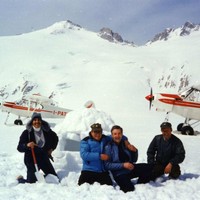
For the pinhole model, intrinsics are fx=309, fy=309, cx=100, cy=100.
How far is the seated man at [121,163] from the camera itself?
4.68 meters

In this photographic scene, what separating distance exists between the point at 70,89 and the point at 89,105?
41338 mm

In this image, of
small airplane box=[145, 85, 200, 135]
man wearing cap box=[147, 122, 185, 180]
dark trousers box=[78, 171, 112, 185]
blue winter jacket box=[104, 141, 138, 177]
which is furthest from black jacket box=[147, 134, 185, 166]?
small airplane box=[145, 85, 200, 135]

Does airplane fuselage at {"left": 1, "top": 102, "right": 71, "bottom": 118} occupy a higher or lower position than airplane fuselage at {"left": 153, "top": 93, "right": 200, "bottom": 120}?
lower

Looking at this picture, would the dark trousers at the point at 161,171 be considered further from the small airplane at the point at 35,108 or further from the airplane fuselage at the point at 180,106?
the small airplane at the point at 35,108

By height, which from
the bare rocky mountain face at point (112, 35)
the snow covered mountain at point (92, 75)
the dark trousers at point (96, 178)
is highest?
the bare rocky mountain face at point (112, 35)

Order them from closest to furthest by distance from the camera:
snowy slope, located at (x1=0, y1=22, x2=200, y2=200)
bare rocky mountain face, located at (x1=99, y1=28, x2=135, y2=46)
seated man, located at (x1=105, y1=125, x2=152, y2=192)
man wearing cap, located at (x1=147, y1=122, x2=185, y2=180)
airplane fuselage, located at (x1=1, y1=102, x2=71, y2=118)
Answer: snowy slope, located at (x1=0, y1=22, x2=200, y2=200), seated man, located at (x1=105, y1=125, x2=152, y2=192), man wearing cap, located at (x1=147, y1=122, x2=185, y2=180), airplane fuselage, located at (x1=1, y1=102, x2=71, y2=118), bare rocky mountain face, located at (x1=99, y1=28, x2=135, y2=46)

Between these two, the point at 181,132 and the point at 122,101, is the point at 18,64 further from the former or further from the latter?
the point at 181,132

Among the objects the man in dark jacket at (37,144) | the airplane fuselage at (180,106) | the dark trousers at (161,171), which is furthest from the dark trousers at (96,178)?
the airplane fuselage at (180,106)

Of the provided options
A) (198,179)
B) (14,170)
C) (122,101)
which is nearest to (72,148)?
(14,170)

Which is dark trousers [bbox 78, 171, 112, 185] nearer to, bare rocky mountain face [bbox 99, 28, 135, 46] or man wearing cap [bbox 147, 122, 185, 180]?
man wearing cap [bbox 147, 122, 185, 180]

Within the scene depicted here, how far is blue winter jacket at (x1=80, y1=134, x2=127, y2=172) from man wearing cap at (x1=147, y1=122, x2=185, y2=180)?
0.95 meters

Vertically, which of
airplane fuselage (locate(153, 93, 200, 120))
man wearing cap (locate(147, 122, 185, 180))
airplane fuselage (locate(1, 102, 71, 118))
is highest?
airplane fuselage (locate(153, 93, 200, 120))

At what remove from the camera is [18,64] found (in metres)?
63.2

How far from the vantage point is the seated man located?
4.68 m
